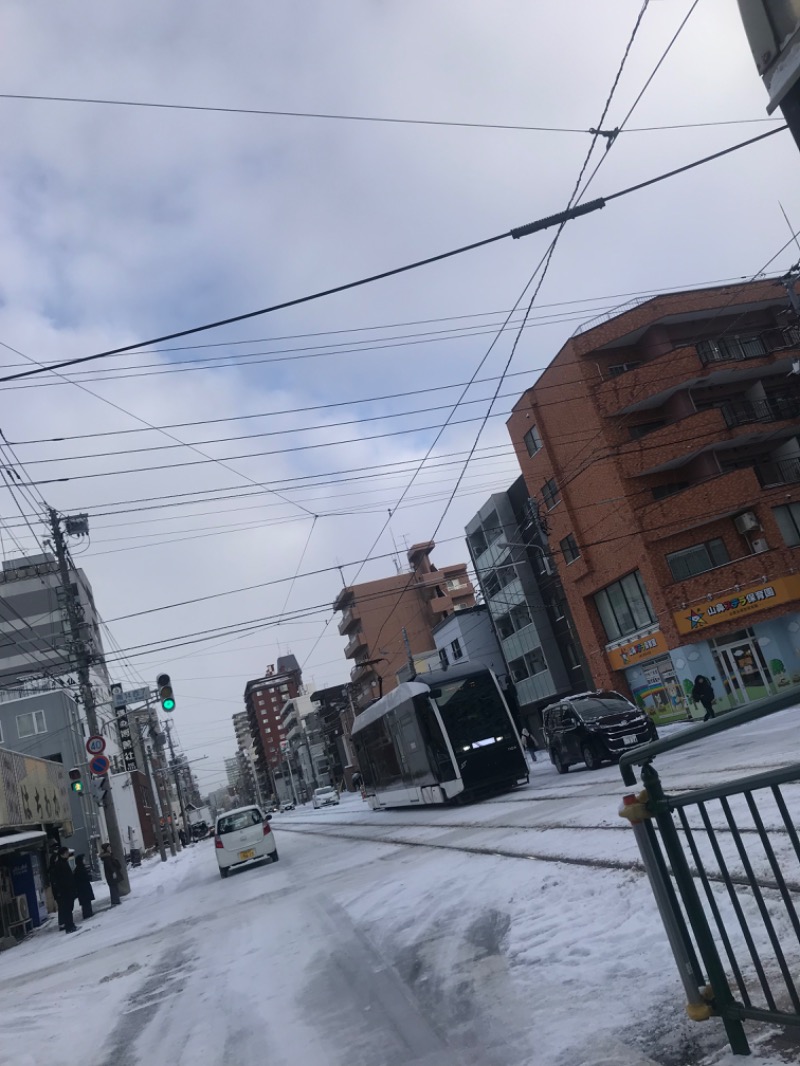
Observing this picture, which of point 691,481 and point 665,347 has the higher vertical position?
point 665,347

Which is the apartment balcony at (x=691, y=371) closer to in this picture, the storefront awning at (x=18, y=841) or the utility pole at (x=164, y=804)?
the storefront awning at (x=18, y=841)

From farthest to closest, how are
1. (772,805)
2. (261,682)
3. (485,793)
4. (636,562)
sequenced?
(261,682), (636,562), (485,793), (772,805)

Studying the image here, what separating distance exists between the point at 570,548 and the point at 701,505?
333 inches

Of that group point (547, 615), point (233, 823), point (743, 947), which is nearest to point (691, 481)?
point (547, 615)

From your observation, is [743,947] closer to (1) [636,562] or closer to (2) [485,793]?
(2) [485,793]

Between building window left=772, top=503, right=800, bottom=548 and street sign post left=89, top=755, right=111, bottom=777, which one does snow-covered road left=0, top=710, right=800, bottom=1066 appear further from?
building window left=772, top=503, right=800, bottom=548

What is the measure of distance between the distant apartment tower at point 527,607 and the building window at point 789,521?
46.5 feet

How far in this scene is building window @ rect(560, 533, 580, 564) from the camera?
40.9 metres

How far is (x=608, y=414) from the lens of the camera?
36656 millimetres

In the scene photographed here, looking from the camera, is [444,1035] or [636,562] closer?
[444,1035]

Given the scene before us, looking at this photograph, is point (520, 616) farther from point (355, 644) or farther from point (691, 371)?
point (355, 644)

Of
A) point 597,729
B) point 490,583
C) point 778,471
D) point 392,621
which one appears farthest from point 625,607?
point 392,621

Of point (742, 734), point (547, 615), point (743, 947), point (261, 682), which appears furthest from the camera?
point (261, 682)

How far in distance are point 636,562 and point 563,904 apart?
30.0 metres
